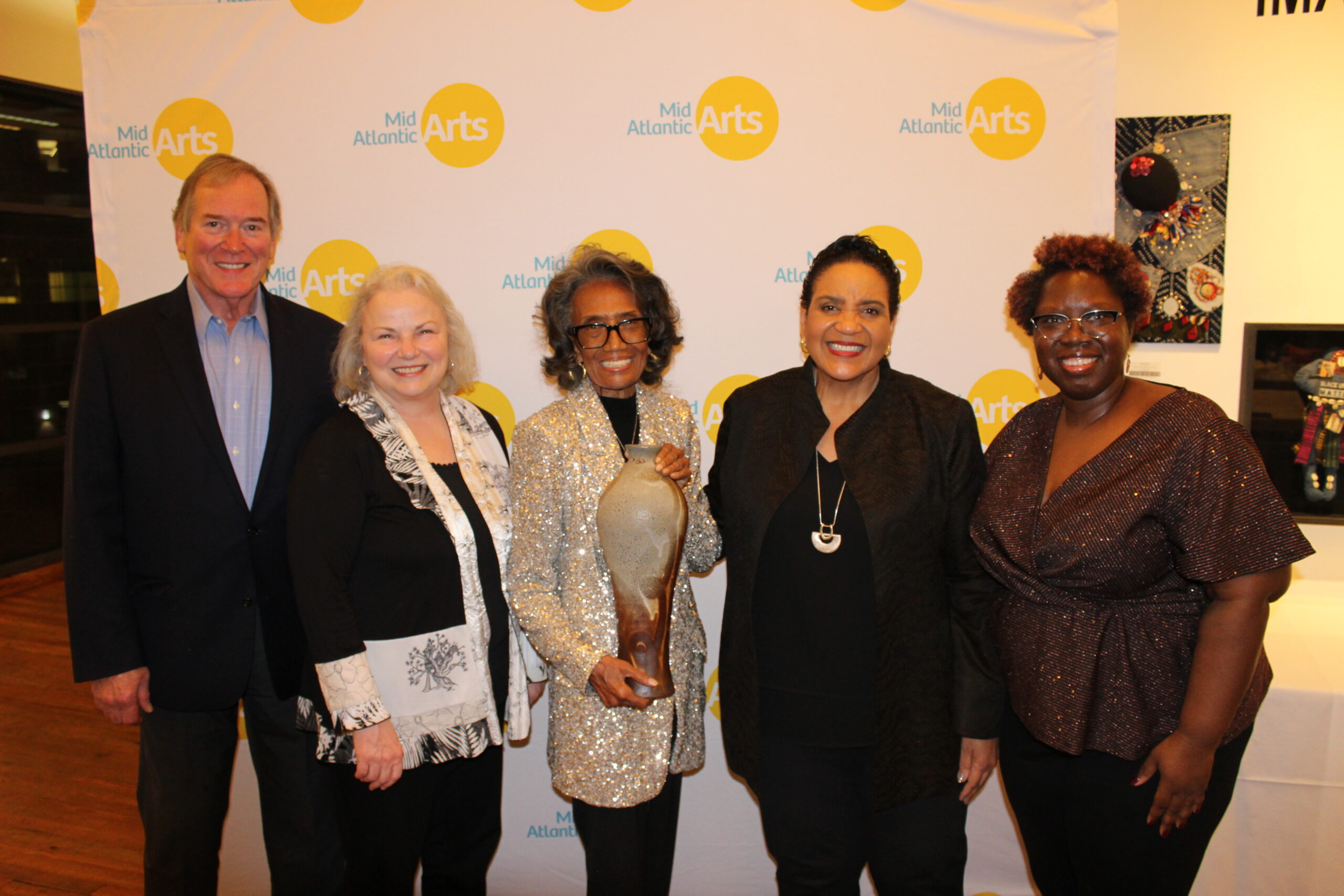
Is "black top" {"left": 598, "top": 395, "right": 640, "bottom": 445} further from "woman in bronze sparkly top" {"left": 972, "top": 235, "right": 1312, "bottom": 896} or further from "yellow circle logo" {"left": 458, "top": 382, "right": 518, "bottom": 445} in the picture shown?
"yellow circle logo" {"left": 458, "top": 382, "right": 518, "bottom": 445}

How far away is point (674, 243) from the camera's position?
2406 mm

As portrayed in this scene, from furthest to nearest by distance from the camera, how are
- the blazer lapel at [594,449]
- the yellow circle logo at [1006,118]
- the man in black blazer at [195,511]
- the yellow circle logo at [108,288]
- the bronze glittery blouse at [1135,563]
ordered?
the yellow circle logo at [108,288], the yellow circle logo at [1006,118], the man in black blazer at [195,511], the blazer lapel at [594,449], the bronze glittery blouse at [1135,563]

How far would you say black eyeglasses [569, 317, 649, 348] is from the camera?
160 cm

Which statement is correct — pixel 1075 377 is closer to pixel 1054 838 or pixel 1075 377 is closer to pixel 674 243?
pixel 1054 838

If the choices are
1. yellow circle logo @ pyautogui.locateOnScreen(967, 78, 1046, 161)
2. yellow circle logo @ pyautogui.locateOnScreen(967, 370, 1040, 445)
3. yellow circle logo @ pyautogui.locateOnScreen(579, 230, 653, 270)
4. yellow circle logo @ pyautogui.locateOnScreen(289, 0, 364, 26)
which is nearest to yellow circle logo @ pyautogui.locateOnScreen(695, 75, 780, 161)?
yellow circle logo @ pyautogui.locateOnScreen(579, 230, 653, 270)

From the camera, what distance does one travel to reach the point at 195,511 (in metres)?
1.75

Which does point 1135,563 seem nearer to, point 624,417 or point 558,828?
point 624,417

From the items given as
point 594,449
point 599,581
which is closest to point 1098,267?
point 594,449

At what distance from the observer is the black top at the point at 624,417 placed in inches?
64.8

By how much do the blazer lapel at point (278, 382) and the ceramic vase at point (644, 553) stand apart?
0.84 m

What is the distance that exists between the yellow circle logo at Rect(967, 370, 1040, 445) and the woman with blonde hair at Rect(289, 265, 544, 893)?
1.51 m

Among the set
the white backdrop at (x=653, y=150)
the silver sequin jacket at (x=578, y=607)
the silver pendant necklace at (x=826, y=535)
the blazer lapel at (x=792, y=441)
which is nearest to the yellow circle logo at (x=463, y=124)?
the white backdrop at (x=653, y=150)

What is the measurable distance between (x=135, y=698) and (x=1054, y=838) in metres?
2.00

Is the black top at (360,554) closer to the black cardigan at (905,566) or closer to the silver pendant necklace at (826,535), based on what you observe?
the black cardigan at (905,566)
